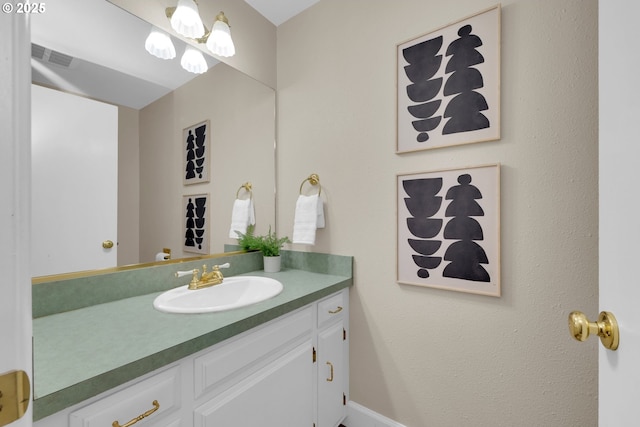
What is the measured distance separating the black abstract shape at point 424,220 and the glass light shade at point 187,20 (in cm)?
126

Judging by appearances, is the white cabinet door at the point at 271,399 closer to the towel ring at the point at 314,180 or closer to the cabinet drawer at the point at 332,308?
the cabinet drawer at the point at 332,308

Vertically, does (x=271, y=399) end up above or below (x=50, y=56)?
below

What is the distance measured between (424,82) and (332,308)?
1155 millimetres

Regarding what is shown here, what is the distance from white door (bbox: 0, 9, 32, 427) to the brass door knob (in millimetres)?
852

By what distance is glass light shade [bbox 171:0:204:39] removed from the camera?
1347mm

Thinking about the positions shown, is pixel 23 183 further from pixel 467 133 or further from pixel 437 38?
pixel 437 38

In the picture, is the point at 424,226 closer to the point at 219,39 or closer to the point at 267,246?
the point at 267,246

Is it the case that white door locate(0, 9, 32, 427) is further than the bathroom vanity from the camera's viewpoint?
No

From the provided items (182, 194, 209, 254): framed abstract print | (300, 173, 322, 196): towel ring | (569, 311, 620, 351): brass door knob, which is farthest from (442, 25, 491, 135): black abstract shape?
(182, 194, 209, 254): framed abstract print

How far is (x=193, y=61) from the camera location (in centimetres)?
148

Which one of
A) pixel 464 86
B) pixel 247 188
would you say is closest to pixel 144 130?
pixel 247 188

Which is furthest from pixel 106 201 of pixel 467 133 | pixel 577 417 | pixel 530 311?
pixel 577 417

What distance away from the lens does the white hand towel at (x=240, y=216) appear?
1702 millimetres
